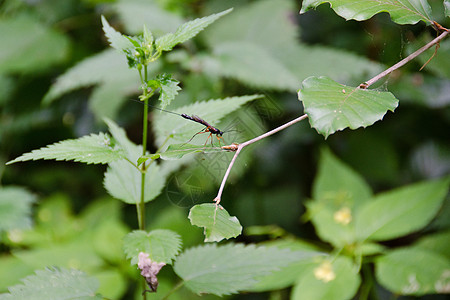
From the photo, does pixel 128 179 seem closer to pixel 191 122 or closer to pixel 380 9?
pixel 191 122

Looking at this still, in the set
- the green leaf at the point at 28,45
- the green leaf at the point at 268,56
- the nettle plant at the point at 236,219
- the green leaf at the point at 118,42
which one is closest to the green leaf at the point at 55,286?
the nettle plant at the point at 236,219

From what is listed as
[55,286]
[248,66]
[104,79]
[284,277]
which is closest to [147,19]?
[104,79]

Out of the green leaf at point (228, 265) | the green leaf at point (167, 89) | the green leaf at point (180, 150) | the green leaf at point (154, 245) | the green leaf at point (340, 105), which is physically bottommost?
the green leaf at point (228, 265)

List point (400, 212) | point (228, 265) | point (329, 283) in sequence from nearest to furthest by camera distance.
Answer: point (228, 265) < point (329, 283) < point (400, 212)

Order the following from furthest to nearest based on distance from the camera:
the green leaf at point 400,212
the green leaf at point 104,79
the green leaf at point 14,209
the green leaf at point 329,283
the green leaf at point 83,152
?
the green leaf at point 104,79
the green leaf at point 14,209
the green leaf at point 400,212
the green leaf at point 329,283
the green leaf at point 83,152

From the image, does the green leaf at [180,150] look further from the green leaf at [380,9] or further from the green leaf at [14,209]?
the green leaf at [14,209]

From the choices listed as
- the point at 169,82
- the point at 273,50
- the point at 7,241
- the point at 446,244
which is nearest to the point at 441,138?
the point at 446,244
